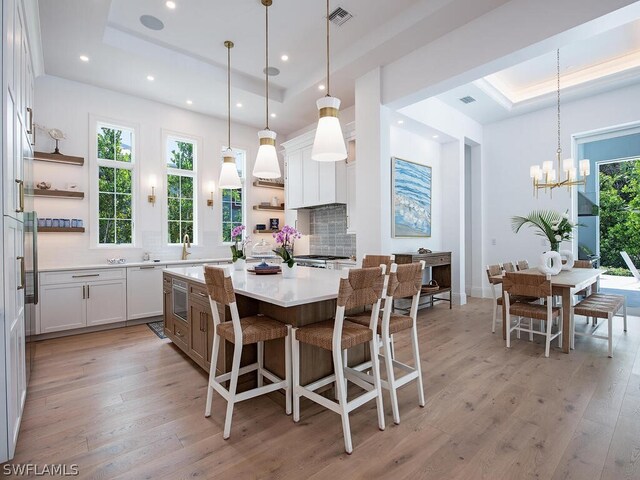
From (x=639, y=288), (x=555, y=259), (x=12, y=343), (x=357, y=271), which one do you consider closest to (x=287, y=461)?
(x=357, y=271)

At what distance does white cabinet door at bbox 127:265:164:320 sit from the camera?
15.0 feet

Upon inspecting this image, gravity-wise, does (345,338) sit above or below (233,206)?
below

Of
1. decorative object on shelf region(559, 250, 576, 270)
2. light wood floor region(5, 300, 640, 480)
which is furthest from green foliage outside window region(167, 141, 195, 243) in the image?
decorative object on shelf region(559, 250, 576, 270)

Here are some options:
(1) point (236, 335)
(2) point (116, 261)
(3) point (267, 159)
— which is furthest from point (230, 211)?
(1) point (236, 335)

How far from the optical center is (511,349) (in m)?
3.48

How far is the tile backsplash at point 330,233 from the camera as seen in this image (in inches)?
230

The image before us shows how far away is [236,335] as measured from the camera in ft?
6.56

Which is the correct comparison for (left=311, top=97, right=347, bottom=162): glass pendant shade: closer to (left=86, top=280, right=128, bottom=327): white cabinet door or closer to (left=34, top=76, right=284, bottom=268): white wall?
(left=86, top=280, right=128, bottom=327): white cabinet door

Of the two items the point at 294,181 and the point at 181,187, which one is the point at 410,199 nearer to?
the point at 294,181

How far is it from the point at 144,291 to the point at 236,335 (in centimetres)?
338

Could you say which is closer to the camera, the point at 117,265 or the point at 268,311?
the point at 268,311

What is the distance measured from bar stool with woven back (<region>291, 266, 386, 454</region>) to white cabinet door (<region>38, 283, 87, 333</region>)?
358 cm

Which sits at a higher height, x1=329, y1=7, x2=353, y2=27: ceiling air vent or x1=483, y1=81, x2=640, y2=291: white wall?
x1=329, y1=7, x2=353, y2=27: ceiling air vent

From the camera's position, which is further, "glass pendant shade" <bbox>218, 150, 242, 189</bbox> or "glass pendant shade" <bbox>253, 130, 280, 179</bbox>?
"glass pendant shade" <bbox>218, 150, 242, 189</bbox>
